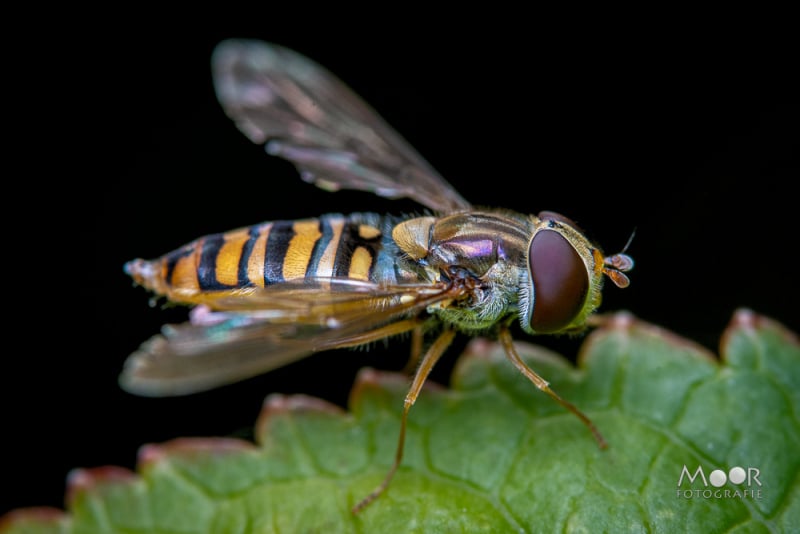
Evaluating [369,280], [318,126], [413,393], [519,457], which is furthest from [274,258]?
[519,457]

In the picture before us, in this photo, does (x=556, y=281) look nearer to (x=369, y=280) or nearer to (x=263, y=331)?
(x=369, y=280)

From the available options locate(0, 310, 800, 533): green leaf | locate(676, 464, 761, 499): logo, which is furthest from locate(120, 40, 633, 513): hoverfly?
locate(676, 464, 761, 499): logo

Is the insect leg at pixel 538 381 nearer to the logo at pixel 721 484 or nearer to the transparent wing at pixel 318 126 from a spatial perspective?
the logo at pixel 721 484

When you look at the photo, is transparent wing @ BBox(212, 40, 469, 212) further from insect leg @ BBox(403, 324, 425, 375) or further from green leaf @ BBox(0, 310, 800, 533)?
green leaf @ BBox(0, 310, 800, 533)

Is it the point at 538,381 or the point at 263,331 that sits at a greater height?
the point at 263,331

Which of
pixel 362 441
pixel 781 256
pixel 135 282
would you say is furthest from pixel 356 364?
pixel 781 256

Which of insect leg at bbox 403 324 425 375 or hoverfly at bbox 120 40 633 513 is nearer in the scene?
hoverfly at bbox 120 40 633 513

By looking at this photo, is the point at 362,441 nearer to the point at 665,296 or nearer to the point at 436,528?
the point at 436,528
